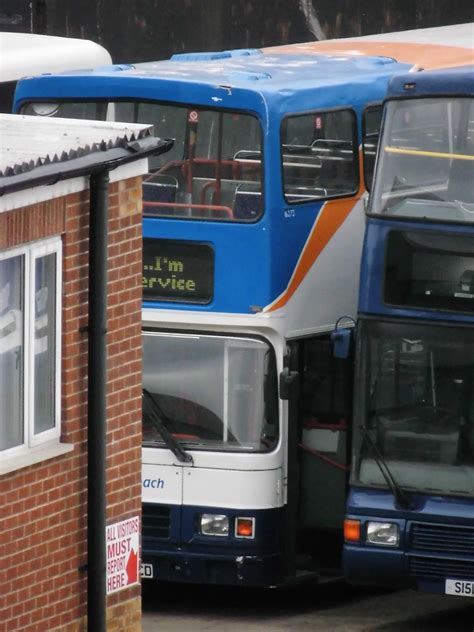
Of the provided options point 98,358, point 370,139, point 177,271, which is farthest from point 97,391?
point 370,139

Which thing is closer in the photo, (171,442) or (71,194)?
(71,194)

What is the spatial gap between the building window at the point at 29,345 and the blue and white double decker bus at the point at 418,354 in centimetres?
387

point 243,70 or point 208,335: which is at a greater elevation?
point 243,70

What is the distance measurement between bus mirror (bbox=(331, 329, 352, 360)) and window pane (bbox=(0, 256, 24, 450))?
13.7 ft

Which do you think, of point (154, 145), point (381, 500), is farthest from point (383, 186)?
point (154, 145)

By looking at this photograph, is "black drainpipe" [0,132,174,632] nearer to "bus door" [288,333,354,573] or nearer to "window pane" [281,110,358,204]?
"window pane" [281,110,358,204]

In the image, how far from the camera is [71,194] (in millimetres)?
11414

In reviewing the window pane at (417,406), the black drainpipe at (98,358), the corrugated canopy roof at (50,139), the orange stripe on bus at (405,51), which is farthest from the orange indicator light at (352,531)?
the orange stripe on bus at (405,51)

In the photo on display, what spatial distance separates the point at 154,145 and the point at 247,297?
3.37 meters

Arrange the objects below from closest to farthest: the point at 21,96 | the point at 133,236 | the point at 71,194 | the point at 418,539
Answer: the point at 71,194 → the point at 133,236 → the point at 418,539 → the point at 21,96

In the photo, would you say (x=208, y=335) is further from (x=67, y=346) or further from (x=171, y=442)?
(x=67, y=346)

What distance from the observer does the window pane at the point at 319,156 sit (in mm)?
15062

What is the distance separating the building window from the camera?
11.1 meters

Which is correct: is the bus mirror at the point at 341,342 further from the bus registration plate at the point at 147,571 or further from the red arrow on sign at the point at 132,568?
the red arrow on sign at the point at 132,568
